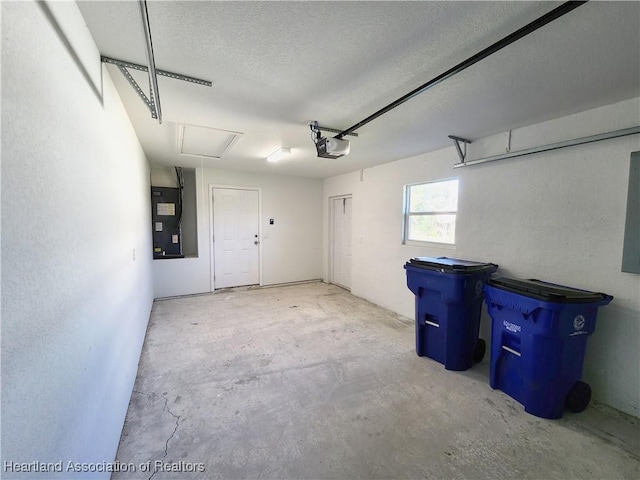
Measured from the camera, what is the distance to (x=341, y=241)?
5.71 metres

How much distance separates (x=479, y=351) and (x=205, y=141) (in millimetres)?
3885

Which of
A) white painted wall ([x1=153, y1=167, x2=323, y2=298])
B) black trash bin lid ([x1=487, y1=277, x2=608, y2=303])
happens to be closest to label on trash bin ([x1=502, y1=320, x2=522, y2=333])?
black trash bin lid ([x1=487, y1=277, x2=608, y2=303])

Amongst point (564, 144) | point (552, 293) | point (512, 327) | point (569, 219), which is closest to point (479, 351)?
point (512, 327)

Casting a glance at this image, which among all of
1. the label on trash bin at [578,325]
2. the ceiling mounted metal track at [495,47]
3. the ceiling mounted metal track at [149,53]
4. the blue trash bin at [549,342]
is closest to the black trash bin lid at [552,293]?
the blue trash bin at [549,342]

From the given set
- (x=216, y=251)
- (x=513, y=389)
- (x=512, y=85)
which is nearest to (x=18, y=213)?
(x=512, y=85)

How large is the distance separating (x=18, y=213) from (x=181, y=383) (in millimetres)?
2142

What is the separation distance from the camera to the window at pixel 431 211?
3346 millimetres

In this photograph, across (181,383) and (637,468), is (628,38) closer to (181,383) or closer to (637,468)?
(637,468)

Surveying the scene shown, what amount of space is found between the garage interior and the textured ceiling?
0.05ft

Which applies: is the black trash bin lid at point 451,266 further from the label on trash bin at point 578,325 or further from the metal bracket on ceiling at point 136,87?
the metal bracket on ceiling at point 136,87

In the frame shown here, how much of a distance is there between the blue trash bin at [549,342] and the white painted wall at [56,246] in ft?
8.71

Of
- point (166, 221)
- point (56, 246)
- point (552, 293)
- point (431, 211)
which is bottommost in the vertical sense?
point (552, 293)

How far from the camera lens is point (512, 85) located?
179 cm

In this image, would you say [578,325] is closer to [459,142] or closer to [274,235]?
[459,142]
